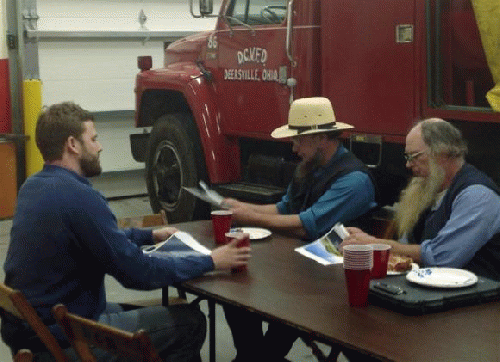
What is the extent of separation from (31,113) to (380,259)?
22.2ft

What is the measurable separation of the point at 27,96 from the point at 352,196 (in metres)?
5.66

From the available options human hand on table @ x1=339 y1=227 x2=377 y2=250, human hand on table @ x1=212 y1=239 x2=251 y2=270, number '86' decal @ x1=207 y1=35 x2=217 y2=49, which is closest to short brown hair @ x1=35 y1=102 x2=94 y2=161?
human hand on table @ x1=212 y1=239 x2=251 y2=270

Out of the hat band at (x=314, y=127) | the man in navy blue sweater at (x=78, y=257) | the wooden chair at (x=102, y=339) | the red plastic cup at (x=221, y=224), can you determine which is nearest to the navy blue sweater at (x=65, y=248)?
the man in navy blue sweater at (x=78, y=257)

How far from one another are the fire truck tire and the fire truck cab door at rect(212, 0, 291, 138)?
0.46 m

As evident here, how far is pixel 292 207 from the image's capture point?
15.5ft

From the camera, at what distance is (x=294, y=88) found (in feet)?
19.9

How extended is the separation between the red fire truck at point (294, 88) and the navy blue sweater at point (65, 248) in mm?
2276

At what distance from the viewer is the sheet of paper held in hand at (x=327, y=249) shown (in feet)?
11.6

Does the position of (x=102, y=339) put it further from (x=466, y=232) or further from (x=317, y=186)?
(x=317, y=186)

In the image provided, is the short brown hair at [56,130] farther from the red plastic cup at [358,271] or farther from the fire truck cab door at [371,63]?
the fire truck cab door at [371,63]

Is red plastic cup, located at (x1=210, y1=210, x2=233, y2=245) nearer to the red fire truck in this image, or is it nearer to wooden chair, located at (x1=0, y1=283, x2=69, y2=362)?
wooden chair, located at (x1=0, y1=283, x2=69, y2=362)

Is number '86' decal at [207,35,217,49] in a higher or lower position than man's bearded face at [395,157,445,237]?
higher

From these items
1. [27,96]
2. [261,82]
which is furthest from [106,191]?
[261,82]

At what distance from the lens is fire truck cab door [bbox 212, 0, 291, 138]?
628 centimetres
